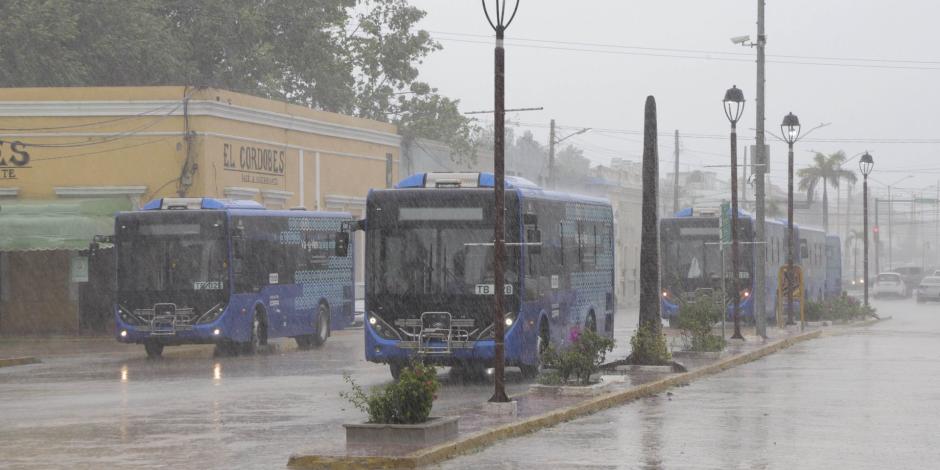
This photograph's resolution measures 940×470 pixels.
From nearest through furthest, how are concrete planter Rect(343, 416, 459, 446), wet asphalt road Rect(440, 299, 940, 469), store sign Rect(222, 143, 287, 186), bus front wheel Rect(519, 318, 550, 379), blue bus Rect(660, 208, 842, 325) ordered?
wet asphalt road Rect(440, 299, 940, 469)
concrete planter Rect(343, 416, 459, 446)
bus front wheel Rect(519, 318, 550, 379)
store sign Rect(222, 143, 287, 186)
blue bus Rect(660, 208, 842, 325)

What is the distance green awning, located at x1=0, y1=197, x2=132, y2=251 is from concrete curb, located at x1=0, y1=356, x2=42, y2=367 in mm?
7144

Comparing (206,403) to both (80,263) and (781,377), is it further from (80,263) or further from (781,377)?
(80,263)

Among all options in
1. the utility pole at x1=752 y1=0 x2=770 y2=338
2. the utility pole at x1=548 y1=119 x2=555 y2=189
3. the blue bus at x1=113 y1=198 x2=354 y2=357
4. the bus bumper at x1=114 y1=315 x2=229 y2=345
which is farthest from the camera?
the utility pole at x1=548 y1=119 x2=555 y2=189

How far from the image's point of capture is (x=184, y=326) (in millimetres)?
30953

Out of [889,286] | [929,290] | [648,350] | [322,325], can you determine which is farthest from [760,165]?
[889,286]

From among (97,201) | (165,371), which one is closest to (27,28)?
(97,201)

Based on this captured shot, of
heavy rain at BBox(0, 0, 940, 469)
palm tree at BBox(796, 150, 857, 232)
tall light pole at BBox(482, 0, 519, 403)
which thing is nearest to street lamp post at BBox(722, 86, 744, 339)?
heavy rain at BBox(0, 0, 940, 469)

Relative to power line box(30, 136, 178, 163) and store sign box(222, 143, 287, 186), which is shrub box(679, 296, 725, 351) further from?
power line box(30, 136, 178, 163)

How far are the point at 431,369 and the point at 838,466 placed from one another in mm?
3852

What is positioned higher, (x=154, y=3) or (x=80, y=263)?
(x=154, y=3)

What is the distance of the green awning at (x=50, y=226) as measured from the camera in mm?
37688

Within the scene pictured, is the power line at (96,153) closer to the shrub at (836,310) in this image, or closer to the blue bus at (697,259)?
the blue bus at (697,259)

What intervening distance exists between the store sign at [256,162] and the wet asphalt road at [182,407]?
1102cm

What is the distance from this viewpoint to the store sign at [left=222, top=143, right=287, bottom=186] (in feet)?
141
